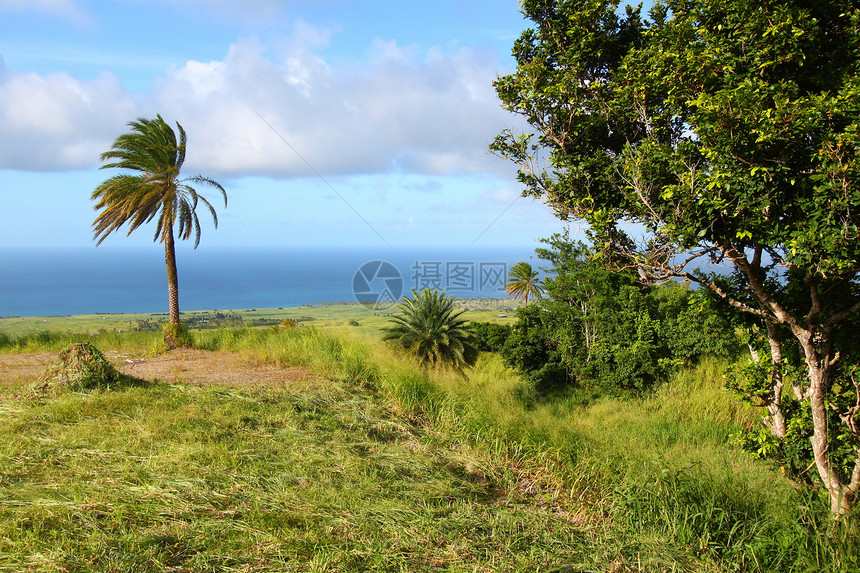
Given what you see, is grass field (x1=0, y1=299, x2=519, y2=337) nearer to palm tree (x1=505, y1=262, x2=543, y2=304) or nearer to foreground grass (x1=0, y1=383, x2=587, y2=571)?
palm tree (x1=505, y1=262, x2=543, y2=304)

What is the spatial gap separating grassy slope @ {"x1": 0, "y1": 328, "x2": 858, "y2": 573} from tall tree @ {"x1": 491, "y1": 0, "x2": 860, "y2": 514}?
47.5 inches

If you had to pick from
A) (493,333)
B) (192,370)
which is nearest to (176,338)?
(192,370)

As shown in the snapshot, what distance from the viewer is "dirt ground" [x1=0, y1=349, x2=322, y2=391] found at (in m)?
7.90

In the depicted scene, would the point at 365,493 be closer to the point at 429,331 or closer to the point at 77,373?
the point at 77,373

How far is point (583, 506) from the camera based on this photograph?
13.8 feet

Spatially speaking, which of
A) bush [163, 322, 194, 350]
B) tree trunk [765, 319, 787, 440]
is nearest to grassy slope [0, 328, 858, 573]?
tree trunk [765, 319, 787, 440]

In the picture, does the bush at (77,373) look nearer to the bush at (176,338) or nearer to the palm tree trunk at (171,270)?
the bush at (176,338)

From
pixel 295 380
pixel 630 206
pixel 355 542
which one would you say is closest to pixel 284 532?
pixel 355 542

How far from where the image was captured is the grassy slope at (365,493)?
126 inches

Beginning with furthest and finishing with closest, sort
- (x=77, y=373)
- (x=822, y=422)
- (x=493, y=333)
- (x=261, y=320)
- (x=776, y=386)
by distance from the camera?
(x=261, y=320), (x=493, y=333), (x=77, y=373), (x=776, y=386), (x=822, y=422)

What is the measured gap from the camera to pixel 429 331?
13828 mm

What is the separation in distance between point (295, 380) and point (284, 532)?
500cm

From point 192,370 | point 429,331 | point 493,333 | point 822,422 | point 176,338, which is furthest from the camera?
point 493,333

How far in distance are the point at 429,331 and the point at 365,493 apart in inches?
388
